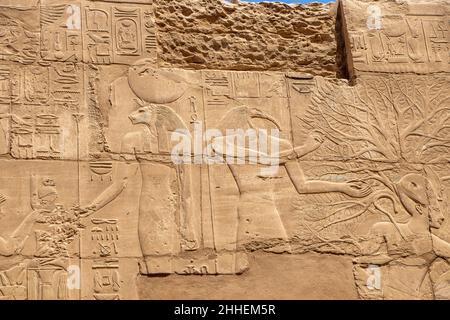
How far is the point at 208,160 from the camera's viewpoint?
7.32m

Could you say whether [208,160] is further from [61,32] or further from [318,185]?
[61,32]

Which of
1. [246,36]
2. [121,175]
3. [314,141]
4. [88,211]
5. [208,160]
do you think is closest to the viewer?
[88,211]

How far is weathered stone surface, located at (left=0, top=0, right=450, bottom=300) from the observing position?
6.97m

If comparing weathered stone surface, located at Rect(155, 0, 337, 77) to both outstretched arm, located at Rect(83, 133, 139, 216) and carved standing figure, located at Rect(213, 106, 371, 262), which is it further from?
outstretched arm, located at Rect(83, 133, 139, 216)

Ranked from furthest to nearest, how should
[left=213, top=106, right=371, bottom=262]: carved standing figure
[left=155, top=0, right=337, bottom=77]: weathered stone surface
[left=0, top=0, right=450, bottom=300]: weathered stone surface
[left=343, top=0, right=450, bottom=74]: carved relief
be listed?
[left=343, top=0, right=450, bottom=74]: carved relief
[left=155, top=0, right=337, bottom=77]: weathered stone surface
[left=213, top=106, right=371, bottom=262]: carved standing figure
[left=0, top=0, right=450, bottom=300]: weathered stone surface

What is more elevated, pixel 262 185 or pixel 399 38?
pixel 399 38

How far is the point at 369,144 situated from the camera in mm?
7660

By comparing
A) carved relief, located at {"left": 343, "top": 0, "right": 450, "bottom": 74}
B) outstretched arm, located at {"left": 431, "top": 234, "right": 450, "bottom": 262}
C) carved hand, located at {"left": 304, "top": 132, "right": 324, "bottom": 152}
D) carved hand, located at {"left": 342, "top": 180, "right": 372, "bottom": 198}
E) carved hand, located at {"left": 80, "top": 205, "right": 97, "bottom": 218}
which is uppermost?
carved relief, located at {"left": 343, "top": 0, "right": 450, "bottom": 74}

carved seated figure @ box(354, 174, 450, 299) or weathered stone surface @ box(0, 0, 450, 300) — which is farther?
carved seated figure @ box(354, 174, 450, 299)

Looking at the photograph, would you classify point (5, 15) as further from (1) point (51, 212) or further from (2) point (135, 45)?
(1) point (51, 212)

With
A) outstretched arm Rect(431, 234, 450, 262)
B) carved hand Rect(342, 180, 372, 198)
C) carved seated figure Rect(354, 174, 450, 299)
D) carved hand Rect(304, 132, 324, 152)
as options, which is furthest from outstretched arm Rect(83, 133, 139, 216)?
outstretched arm Rect(431, 234, 450, 262)

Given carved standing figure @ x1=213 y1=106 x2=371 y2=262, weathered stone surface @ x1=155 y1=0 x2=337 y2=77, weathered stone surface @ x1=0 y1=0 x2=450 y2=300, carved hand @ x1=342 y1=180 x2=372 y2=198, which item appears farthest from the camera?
weathered stone surface @ x1=155 y1=0 x2=337 y2=77

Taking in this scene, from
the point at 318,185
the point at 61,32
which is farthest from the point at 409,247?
the point at 61,32

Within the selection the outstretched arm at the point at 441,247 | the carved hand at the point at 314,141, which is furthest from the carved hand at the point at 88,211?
the outstretched arm at the point at 441,247
